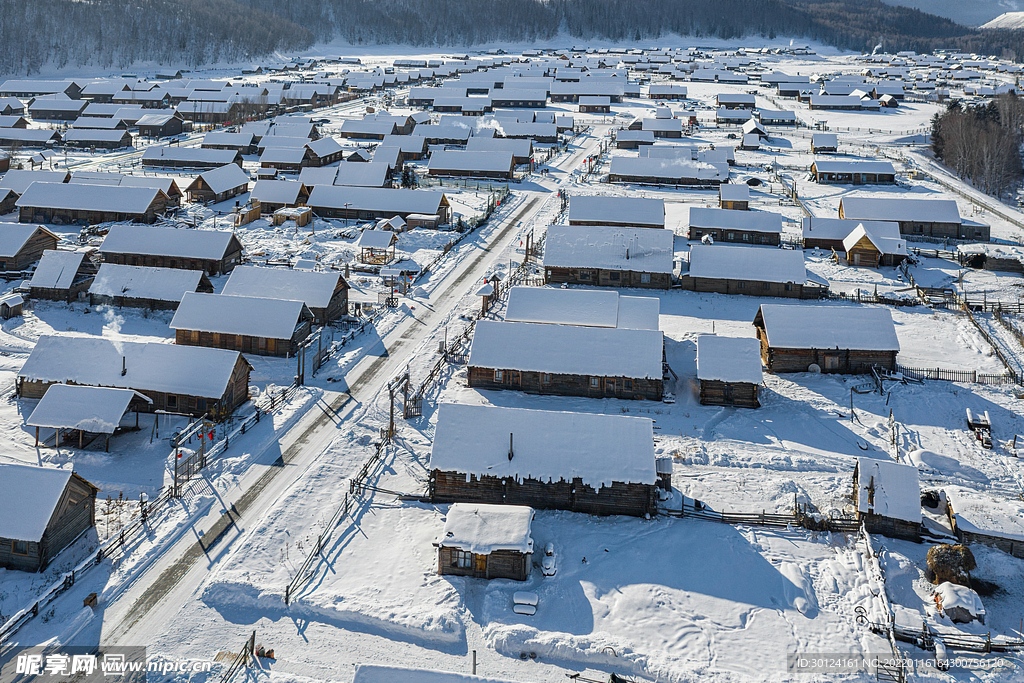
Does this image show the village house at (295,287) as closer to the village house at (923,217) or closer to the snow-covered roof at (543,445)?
the snow-covered roof at (543,445)

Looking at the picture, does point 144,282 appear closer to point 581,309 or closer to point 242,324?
point 242,324

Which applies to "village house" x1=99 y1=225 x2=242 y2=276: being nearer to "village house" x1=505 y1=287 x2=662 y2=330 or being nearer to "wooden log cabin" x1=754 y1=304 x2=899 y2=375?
"village house" x1=505 y1=287 x2=662 y2=330

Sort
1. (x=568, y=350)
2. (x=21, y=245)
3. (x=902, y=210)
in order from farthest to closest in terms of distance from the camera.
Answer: (x=902, y=210)
(x=21, y=245)
(x=568, y=350)

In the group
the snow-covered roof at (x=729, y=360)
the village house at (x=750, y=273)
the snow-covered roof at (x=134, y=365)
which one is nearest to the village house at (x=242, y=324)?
the snow-covered roof at (x=134, y=365)

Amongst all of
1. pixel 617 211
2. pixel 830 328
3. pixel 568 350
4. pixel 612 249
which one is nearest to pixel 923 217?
pixel 617 211

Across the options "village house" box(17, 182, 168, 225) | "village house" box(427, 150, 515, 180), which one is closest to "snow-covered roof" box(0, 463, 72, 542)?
"village house" box(17, 182, 168, 225)
